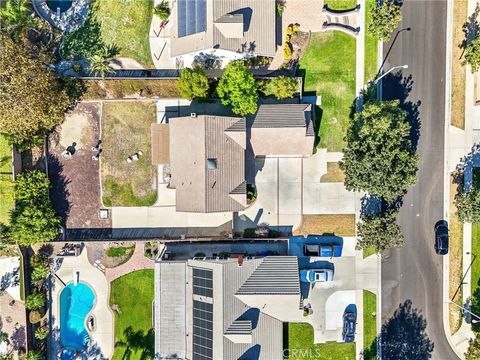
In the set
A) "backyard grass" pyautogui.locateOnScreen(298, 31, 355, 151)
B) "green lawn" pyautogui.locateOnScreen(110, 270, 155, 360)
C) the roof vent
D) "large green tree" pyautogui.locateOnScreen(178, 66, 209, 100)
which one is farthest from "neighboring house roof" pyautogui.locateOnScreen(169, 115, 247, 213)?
"green lawn" pyautogui.locateOnScreen(110, 270, 155, 360)

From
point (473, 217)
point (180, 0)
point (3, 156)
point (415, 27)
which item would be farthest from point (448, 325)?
point (3, 156)

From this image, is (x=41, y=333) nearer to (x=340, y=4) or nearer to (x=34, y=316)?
(x=34, y=316)

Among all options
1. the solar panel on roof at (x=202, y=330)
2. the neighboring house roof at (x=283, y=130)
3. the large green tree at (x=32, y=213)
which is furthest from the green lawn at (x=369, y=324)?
Result: the large green tree at (x=32, y=213)

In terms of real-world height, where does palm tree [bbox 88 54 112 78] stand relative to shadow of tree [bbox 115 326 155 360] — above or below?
above

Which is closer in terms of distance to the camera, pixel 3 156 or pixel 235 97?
pixel 235 97

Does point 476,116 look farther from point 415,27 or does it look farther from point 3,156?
point 3,156

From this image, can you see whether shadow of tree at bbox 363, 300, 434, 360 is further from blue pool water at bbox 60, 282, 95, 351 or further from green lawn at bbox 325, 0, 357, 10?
green lawn at bbox 325, 0, 357, 10

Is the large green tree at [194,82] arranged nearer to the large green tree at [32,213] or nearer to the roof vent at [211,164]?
the roof vent at [211,164]
